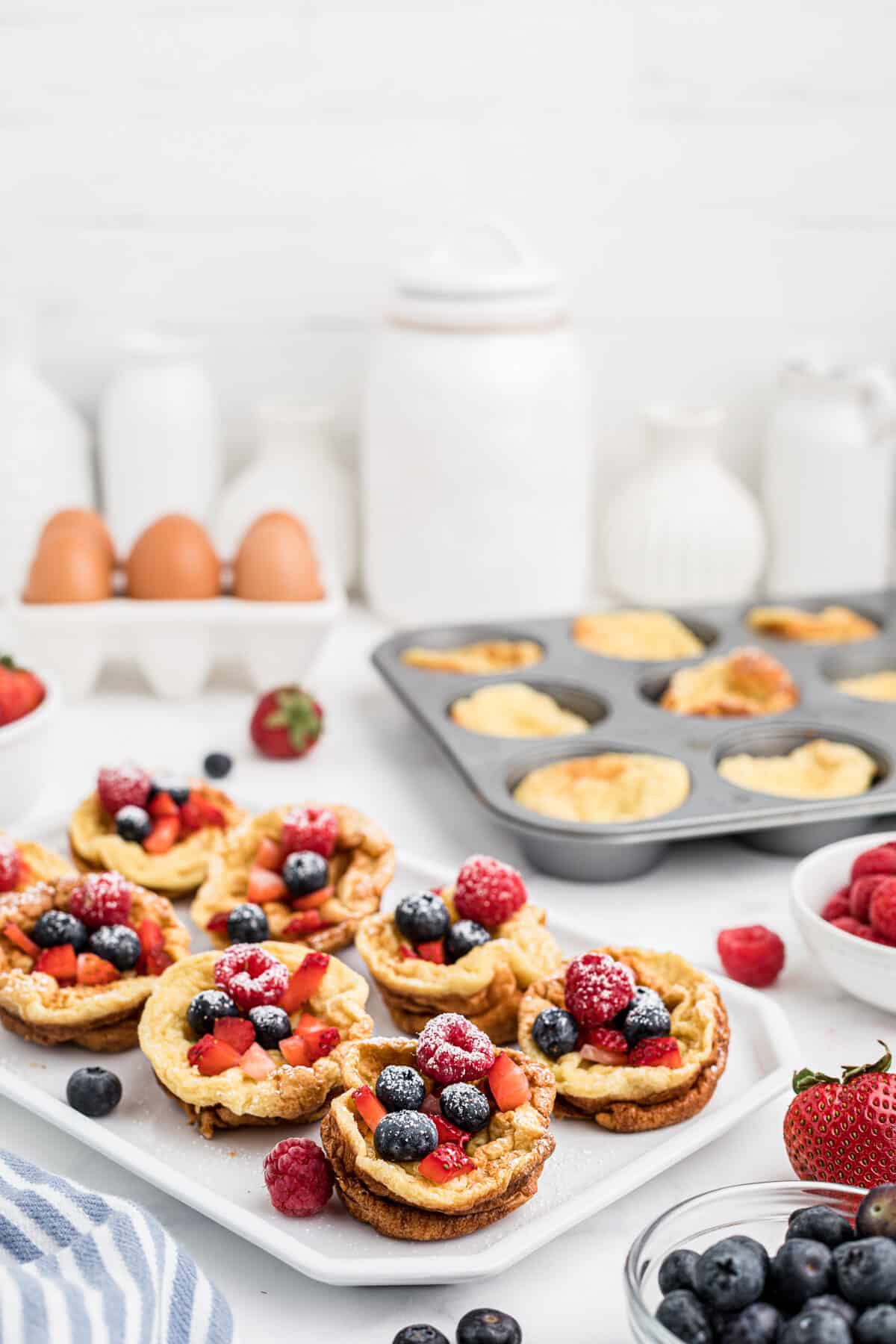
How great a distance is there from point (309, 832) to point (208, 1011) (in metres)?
0.32

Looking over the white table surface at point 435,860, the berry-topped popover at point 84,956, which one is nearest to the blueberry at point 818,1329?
the white table surface at point 435,860

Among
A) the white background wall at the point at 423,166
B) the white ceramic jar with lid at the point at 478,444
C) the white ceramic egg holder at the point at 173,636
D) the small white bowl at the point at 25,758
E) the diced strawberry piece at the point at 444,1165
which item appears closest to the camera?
the diced strawberry piece at the point at 444,1165

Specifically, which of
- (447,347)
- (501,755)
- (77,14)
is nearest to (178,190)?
(77,14)

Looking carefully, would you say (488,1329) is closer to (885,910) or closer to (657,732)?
(885,910)

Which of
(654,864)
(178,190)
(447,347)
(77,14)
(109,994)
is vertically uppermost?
(77,14)

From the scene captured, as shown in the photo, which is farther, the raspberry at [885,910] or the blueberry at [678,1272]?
the raspberry at [885,910]

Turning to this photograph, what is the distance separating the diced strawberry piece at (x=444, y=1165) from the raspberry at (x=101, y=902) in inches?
18.2

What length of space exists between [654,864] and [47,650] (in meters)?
0.96

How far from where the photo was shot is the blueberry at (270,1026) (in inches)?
53.2

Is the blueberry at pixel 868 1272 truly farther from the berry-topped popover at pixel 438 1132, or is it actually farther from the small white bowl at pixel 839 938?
the small white bowl at pixel 839 938

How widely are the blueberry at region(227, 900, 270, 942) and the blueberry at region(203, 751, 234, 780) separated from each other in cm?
54

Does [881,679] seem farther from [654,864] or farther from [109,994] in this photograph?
[109,994]

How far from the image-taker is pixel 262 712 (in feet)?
7.06

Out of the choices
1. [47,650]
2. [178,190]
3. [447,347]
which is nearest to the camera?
[47,650]
